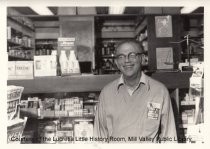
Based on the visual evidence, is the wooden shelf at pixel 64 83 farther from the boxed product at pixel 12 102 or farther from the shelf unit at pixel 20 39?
the shelf unit at pixel 20 39

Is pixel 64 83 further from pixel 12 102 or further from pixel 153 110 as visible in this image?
pixel 153 110

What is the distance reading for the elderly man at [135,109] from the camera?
1860 mm

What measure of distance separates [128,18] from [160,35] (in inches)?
77.6

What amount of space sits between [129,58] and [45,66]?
0.83 m

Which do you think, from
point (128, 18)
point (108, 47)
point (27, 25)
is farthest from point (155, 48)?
point (27, 25)

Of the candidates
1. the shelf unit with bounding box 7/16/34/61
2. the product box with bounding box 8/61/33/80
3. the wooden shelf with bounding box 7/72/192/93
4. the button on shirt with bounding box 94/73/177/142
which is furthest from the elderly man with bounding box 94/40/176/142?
the shelf unit with bounding box 7/16/34/61

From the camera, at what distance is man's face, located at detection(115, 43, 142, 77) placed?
6.18 feet

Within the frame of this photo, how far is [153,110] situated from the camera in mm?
1874

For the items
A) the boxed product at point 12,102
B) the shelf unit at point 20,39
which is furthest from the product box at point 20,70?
the shelf unit at point 20,39

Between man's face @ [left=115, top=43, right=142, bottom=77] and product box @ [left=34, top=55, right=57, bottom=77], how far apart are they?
28.3 inches

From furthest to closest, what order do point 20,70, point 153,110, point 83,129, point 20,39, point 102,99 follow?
point 20,39, point 83,129, point 20,70, point 102,99, point 153,110

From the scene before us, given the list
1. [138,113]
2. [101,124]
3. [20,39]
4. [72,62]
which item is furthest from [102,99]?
[20,39]

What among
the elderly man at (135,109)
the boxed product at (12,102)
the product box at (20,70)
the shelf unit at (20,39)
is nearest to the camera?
the boxed product at (12,102)
